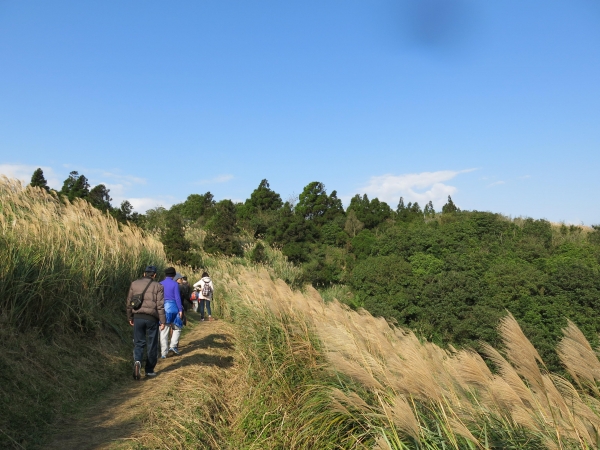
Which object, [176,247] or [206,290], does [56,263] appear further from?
[176,247]

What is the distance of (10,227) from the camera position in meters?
7.64

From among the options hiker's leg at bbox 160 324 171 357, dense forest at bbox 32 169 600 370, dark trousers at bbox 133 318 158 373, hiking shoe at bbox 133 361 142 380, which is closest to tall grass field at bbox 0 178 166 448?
hiking shoe at bbox 133 361 142 380

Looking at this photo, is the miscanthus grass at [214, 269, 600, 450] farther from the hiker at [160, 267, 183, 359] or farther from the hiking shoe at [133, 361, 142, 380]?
the hiker at [160, 267, 183, 359]

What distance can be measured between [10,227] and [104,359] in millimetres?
2748

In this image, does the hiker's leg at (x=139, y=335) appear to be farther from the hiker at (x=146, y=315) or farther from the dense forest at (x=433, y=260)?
the dense forest at (x=433, y=260)

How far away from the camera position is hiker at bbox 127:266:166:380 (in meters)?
7.37

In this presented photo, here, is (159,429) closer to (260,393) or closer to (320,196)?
(260,393)

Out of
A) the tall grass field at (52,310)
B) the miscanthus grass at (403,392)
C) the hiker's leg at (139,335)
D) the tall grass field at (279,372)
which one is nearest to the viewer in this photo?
the miscanthus grass at (403,392)

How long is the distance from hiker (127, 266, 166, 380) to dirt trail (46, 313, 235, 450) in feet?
1.36

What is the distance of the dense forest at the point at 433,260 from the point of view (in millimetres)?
24766

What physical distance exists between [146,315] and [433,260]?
29040 mm

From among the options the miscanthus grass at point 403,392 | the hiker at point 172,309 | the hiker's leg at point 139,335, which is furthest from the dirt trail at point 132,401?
the miscanthus grass at point 403,392

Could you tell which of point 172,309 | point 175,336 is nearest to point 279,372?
point 172,309

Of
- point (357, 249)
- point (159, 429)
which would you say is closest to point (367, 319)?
point (159, 429)
